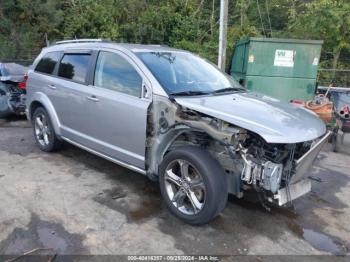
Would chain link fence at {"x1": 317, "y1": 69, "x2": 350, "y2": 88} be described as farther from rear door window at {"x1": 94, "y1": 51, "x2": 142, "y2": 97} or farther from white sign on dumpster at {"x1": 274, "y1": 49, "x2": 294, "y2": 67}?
rear door window at {"x1": 94, "y1": 51, "x2": 142, "y2": 97}

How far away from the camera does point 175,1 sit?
17312 millimetres

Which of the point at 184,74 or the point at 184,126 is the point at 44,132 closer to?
the point at 184,74

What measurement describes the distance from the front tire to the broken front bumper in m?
0.55

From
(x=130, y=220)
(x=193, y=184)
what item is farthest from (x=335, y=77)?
(x=130, y=220)

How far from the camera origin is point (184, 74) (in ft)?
14.8

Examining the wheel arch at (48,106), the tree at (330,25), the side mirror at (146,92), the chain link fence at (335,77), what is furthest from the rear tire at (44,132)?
the tree at (330,25)

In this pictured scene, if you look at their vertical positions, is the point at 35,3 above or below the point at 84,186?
above

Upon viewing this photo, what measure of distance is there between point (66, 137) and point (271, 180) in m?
3.25

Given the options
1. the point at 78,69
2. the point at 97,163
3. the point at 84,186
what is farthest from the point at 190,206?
the point at 78,69

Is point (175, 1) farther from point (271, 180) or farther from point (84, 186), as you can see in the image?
point (271, 180)

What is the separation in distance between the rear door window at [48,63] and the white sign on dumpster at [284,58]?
218 inches

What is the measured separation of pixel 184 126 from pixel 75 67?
2232 millimetres

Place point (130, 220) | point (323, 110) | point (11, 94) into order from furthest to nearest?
point (11, 94) < point (323, 110) < point (130, 220)

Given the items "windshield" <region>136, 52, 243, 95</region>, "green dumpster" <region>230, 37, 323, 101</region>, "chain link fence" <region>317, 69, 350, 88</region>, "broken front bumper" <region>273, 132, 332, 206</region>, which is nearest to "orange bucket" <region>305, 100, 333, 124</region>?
"green dumpster" <region>230, 37, 323, 101</region>
